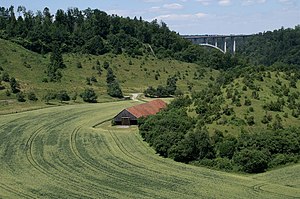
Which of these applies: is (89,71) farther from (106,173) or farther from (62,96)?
(106,173)

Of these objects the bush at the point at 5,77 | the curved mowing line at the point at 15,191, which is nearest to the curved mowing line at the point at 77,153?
the curved mowing line at the point at 15,191

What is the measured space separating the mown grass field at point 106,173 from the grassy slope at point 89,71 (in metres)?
42.0

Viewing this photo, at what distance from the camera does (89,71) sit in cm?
13300

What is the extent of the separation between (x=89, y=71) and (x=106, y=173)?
8267cm

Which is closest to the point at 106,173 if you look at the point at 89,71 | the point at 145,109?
the point at 145,109

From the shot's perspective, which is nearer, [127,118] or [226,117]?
[226,117]

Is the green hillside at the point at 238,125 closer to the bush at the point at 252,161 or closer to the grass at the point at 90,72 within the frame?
the bush at the point at 252,161

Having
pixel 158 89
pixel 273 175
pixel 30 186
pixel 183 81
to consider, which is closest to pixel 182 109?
pixel 273 175

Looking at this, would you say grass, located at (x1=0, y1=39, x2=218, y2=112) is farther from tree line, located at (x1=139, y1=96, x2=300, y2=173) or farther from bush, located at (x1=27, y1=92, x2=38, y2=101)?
tree line, located at (x1=139, y1=96, x2=300, y2=173)

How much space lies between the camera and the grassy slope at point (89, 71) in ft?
389

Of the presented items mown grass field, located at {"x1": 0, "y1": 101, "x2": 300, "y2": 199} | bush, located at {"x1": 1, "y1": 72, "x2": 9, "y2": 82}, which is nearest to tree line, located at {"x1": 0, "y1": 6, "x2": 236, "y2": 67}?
bush, located at {"x1": 1, "y1": 72, "x2": 9, "y2": 82}

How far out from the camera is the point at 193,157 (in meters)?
57.7

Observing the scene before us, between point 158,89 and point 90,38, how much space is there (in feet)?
134

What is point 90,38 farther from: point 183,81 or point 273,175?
point 273,175
